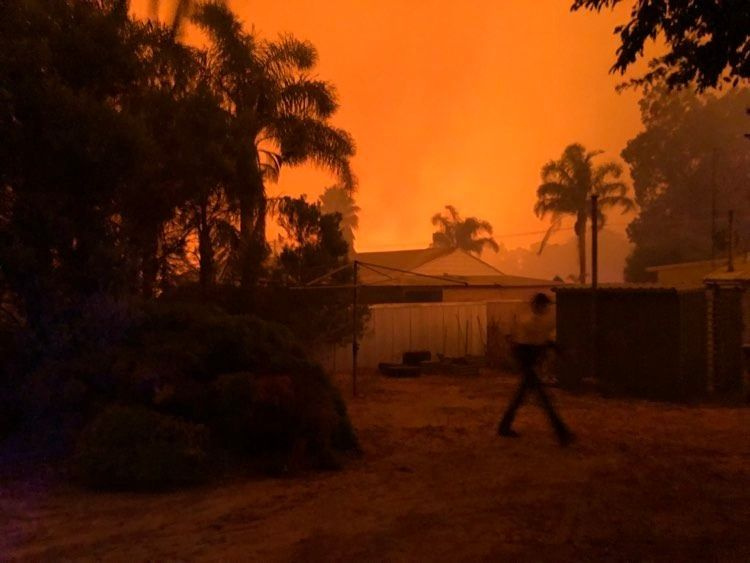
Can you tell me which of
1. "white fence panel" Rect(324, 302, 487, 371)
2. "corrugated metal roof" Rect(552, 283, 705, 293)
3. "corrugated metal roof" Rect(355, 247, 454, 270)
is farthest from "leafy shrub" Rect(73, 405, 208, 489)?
"corrugated metal roof" Rect(355, 247, 454, 270)

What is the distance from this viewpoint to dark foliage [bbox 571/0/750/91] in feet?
20.6

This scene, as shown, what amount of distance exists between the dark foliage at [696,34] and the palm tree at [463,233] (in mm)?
43405

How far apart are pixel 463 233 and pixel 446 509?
4627 centimetres

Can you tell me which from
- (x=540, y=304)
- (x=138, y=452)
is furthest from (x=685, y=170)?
(x=138, y=452)

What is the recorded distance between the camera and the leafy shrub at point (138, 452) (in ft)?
21.9

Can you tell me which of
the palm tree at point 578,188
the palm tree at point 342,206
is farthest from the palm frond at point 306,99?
the palm tree at point 342,206

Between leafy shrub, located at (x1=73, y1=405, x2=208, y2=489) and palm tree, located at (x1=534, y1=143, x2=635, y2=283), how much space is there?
3383 centimetres

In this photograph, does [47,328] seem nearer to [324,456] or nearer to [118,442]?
[118,442]

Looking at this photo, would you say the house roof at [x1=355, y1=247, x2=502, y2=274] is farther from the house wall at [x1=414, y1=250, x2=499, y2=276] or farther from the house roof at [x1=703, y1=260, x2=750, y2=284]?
the house roof at [x1=703, y1=260, x2=750, y2=284]

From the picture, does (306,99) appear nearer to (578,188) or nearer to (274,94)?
(274,94)

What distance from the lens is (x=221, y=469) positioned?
7.26 m

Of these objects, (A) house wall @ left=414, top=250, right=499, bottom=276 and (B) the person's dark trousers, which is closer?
(B) the person's dark trousers

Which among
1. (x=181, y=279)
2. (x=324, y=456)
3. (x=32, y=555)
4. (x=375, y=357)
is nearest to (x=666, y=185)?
(x=375, y=357)

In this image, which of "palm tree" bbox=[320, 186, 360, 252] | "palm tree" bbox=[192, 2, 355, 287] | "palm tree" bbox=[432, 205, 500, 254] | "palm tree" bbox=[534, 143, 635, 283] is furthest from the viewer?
"palm tree" bbox=[320, 186, 360, 252]
